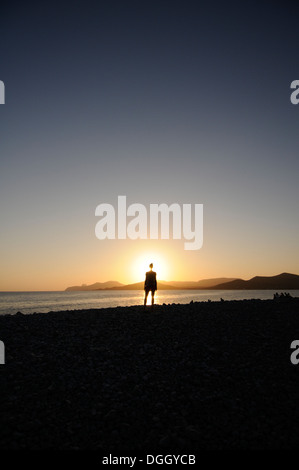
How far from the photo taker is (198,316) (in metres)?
20.2

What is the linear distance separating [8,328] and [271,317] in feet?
52.6

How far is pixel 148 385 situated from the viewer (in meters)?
11.1

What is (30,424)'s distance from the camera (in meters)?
8.64

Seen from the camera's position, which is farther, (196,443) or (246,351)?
(246,351)

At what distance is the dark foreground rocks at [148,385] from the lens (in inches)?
332

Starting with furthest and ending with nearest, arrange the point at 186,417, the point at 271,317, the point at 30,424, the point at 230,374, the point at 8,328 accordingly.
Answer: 1. the point at 271,317
2. the point at 8,328
3. the point at 230,374
4. the point at 186,417
5. the point at 30,424

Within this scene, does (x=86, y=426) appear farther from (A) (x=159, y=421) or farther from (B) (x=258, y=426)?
(B) (x=258, y=426)

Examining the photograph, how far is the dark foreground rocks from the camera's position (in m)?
8.42

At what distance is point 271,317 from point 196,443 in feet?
44.7
